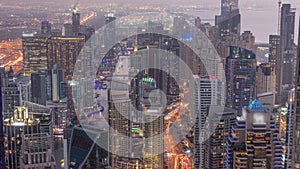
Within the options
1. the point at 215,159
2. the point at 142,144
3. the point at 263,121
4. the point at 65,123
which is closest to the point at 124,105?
the point at 142,144

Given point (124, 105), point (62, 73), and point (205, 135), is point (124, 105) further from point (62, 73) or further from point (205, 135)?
point (62, 73)

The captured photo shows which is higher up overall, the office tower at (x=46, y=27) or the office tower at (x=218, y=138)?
the office tower at (x=46, y=27)

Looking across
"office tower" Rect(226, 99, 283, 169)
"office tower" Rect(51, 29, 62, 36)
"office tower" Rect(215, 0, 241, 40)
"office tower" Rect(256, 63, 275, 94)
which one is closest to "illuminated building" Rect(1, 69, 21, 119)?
"office tower" Rect(51, 29, 62, 36)

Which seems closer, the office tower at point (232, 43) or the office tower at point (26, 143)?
the office tower at point (26, 143)

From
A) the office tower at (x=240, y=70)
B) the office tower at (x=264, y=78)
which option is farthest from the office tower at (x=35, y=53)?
the office tower at (x=264, y=78)

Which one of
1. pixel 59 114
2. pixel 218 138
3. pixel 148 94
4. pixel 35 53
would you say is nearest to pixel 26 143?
pixel 59 114

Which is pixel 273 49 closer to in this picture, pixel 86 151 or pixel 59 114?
pixel 59 114

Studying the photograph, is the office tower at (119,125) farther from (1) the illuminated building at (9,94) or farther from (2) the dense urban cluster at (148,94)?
(1) the illuminated building at (9,94)
